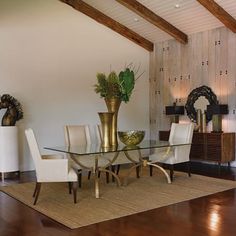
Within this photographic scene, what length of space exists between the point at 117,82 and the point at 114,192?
5.27 feet

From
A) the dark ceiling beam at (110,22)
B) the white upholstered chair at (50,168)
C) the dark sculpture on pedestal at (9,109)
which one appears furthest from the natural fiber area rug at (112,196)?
the dark ceiling beam at (110,22)

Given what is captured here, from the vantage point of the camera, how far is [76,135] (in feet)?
18.8

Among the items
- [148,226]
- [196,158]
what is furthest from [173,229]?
[196,158]

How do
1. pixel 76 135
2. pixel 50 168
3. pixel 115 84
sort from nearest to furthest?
pixel 50 168 → pixel 115 84 → pixel 76 135

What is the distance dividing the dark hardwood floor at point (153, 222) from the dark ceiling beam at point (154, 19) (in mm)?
4036

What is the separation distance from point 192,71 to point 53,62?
10.1 ft

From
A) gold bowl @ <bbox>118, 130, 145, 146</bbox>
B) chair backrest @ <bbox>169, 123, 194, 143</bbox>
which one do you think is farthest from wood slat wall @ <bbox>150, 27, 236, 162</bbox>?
gold bowl @ <bbox>118, 130, 145, 146</bbox>

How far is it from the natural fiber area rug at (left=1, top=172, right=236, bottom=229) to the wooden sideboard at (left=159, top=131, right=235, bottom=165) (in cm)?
98

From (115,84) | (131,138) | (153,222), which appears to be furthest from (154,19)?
(153,222)

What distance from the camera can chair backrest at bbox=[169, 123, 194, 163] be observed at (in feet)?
18.3

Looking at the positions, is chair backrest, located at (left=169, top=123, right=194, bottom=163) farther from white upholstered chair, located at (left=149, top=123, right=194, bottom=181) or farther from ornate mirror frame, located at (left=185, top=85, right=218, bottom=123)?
ornate mirror frame, located at (left=185, top=85, right=218, bottom=123)

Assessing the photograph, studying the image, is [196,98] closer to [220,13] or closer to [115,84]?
[220,13]

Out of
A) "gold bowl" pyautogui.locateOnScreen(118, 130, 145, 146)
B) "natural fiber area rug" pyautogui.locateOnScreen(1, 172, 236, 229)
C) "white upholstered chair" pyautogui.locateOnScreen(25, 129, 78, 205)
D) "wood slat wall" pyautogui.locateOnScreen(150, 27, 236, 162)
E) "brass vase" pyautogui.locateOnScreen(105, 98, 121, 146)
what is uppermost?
"wood slat wall" pyautogui.locateOnScreen(150, 27, 236, 162)

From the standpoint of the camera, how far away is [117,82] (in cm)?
511
